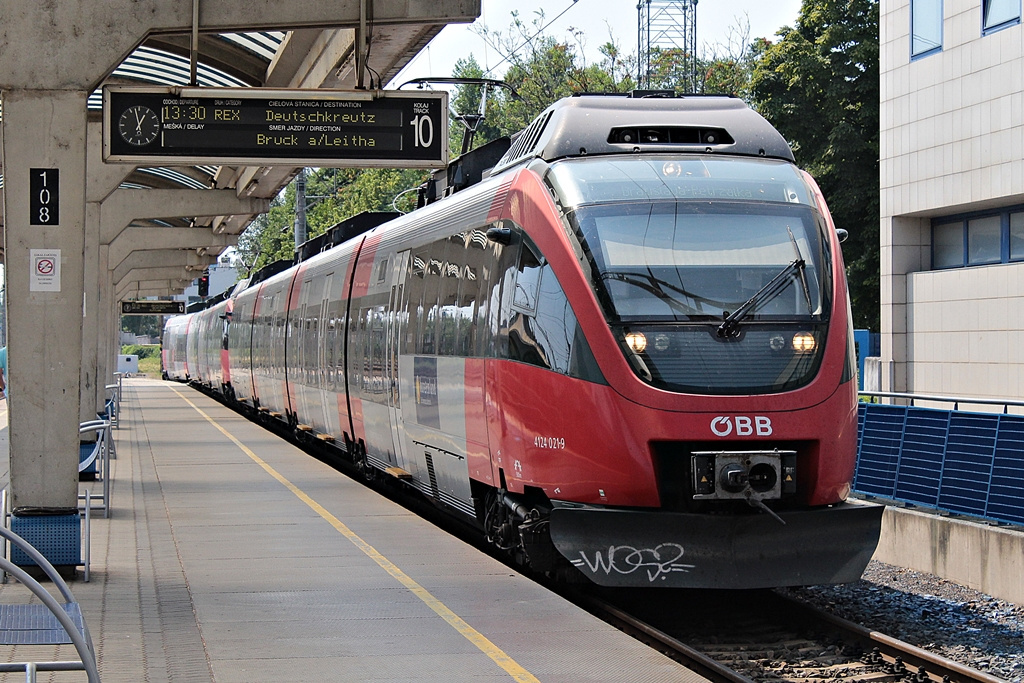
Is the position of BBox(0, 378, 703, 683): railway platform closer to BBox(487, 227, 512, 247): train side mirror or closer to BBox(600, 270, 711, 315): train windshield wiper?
BBox(600, 270, 711, 315): train windshield wiper

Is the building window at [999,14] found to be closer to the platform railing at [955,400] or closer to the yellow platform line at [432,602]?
the platform railing at [955,400]

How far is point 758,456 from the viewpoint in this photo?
28.0ft

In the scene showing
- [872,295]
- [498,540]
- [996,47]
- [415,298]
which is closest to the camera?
[498,540]

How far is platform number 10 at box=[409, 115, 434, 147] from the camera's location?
10789 millimetres

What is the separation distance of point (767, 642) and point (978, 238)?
19.4 meters

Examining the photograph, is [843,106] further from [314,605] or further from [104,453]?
[314,605]

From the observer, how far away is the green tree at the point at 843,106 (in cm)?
4272

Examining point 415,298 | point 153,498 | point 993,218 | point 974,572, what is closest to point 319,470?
point 153,498

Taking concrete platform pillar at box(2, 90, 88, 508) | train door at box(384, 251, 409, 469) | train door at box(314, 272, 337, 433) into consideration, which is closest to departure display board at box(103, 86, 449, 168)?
concrete platform pillar at box(2, 90, 88, 508)

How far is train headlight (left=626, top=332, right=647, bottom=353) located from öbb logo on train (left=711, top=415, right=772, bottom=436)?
2.18 feet

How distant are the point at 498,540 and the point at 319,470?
7.71 meters

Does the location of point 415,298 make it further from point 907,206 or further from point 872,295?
point 872,295

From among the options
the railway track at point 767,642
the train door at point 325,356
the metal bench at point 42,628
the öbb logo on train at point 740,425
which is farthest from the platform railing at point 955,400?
the metal bench at point 42,628

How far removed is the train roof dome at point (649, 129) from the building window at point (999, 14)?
15378 millimetres
